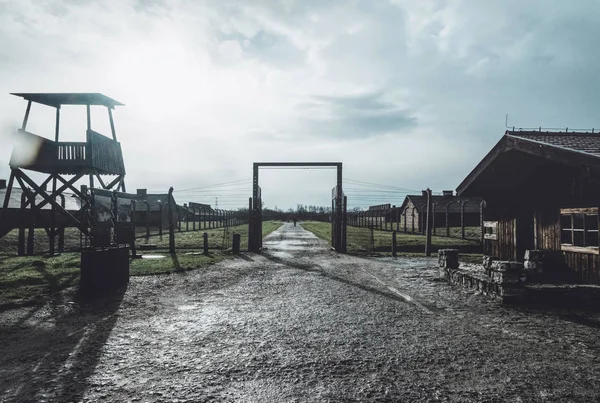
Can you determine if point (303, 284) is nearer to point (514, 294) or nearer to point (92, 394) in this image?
point (514, 294)

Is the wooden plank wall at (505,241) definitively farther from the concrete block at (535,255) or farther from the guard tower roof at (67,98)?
the guard tower roof at (67,98)

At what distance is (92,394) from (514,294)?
6479 millimetres

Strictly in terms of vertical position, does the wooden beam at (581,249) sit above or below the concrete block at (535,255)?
above

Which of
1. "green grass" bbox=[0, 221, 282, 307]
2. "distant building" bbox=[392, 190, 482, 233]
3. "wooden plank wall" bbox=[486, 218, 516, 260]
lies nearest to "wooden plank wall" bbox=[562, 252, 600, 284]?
"wooden plank wall" bbox=[486, 218, 516, 260]

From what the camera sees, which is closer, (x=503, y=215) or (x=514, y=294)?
(x=514, y=294)

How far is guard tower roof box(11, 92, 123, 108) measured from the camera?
15211mm

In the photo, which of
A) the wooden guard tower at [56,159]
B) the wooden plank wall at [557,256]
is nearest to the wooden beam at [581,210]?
the wooden plank wall at [557,256]

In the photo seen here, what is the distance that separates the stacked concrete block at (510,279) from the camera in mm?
6449

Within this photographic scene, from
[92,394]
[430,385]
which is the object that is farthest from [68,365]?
[430,385]

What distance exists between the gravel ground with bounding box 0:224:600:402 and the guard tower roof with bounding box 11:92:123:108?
11569mm

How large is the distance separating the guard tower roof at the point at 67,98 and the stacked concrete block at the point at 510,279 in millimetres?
16147

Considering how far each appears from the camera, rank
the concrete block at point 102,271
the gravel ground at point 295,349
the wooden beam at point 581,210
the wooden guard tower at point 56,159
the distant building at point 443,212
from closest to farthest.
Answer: the gravel ground at point 295,349
the wooden beam at point 581,210
the concrete block at point 102,271
the wooden guard tower at point 56,159
the distant building at point 443,212

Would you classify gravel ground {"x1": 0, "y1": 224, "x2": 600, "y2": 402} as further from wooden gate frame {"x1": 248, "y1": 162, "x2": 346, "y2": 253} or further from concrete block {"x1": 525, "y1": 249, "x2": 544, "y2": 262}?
wooden gate frame {"x1": 248, "y1": 162, "x2": 346, "y2": 253}

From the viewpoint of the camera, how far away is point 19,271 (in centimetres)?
946
